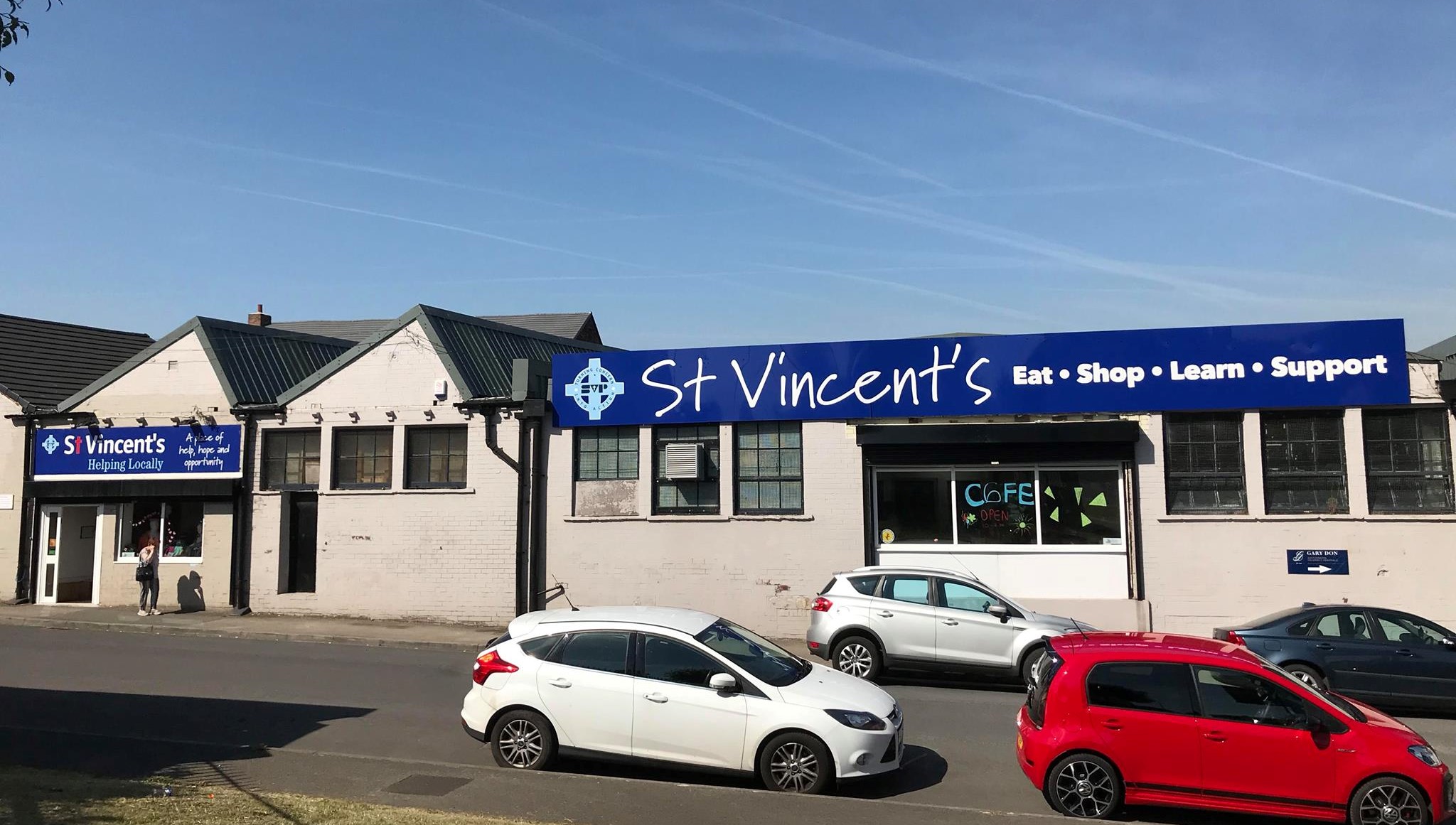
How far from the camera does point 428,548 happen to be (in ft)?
68.3

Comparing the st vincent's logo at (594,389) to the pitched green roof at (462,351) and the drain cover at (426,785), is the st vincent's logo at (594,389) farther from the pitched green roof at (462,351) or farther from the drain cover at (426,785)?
the drain cover at (426,785)

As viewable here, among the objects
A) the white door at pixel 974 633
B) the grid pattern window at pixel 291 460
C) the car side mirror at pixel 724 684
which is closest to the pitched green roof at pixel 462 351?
the grid pattern window at pixel 291 460

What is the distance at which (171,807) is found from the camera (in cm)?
768

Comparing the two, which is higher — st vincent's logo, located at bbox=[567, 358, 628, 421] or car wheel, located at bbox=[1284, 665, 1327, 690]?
st vincent's logo, located at bbox=[567, 358, 628, 421]

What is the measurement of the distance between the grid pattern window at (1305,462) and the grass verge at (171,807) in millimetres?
14673

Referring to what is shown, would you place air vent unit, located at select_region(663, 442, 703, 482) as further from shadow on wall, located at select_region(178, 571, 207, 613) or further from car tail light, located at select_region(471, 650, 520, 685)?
shadow on wall, located at select_region(178, 571, 207, 613)

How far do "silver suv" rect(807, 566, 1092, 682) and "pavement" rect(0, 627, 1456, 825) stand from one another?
1.60 feet

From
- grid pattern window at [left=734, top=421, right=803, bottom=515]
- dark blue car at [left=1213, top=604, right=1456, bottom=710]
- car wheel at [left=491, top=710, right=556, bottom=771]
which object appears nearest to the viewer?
car wheel at [left=491, top=710, right=556, bottom=771]

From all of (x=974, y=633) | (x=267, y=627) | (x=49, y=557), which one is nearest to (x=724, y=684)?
(x=974, y=633)

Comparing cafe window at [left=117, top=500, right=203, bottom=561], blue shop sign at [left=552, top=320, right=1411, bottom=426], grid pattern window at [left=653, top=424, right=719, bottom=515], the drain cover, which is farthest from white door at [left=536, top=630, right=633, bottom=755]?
cafe window at [left=117, top=500, right=203, bottom=561]

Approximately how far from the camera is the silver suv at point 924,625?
14281 mm

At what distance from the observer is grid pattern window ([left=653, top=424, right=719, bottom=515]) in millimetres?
19953

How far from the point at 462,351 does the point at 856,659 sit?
1114 cm

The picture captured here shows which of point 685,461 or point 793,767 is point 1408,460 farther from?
point 793,767
